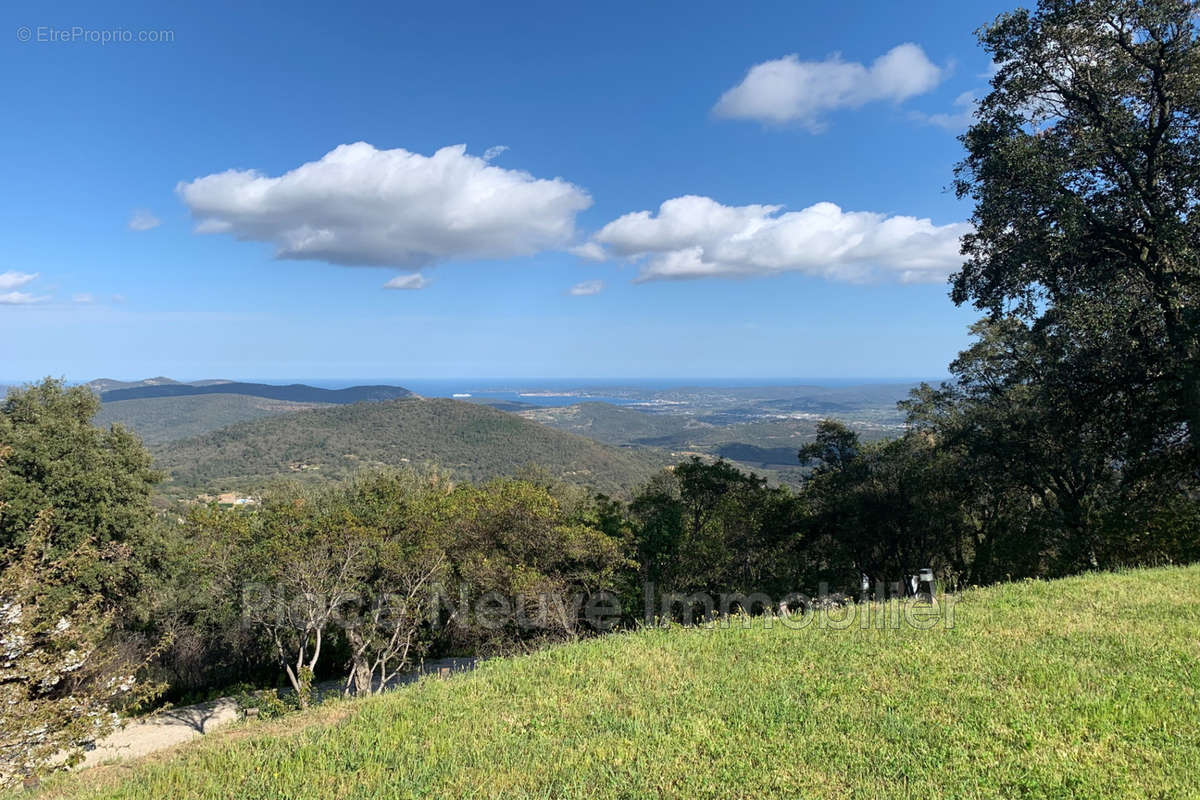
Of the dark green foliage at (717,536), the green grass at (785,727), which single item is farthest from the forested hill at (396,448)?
the green grass at (785,727)

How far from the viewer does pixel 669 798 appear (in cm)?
395

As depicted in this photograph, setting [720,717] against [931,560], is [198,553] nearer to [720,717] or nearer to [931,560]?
[720,717]

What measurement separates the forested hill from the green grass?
101005 mm

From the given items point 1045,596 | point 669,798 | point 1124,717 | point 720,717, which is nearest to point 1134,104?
point 1045,596

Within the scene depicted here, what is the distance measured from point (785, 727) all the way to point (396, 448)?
478ft

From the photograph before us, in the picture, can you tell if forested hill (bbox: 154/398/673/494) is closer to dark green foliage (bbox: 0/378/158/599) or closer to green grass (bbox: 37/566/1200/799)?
dark green foliage (bbox: 0/378/158/599)

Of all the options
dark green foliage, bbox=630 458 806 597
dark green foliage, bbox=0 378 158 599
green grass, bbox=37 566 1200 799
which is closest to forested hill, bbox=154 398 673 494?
dark green foliage, bbox=630 458 806 597

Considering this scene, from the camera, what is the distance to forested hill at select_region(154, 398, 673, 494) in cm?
12200

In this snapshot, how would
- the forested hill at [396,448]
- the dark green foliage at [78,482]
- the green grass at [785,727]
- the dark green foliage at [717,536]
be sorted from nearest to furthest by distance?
the green grass at [785,727]
the dark green foliage at [78,482]
the dark green foliage at [717,536]
the forested hill at [396,448]

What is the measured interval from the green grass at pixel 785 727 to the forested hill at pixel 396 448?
101005 millimetres

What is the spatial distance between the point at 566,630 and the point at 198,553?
1471cm

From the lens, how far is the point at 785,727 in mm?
4918

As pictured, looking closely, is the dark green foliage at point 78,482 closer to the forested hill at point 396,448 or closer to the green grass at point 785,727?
the green grass at point 785,727

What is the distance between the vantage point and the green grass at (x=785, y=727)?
4059mm
